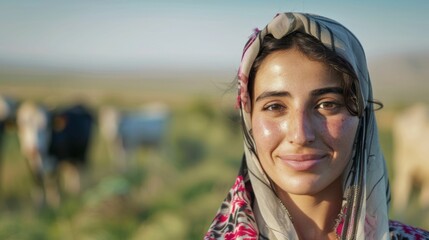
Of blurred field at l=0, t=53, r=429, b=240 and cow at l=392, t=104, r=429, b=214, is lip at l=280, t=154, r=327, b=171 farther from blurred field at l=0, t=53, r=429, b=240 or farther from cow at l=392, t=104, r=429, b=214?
cow at l=392, t=104, r=429, b=214

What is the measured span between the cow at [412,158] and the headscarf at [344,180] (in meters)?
7.59

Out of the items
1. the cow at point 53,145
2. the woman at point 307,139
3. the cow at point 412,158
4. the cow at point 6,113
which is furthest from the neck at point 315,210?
the cow at point 6,113

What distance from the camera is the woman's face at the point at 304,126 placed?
189 centimetres

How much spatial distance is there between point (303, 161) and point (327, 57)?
0.27m

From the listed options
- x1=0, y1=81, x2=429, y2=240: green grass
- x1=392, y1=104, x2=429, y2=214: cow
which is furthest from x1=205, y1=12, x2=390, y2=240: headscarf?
x1=392, y1=104, x2=429, y2=214: cow

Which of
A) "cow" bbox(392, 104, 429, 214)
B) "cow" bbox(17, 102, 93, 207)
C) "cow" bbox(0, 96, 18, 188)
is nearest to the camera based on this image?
"cow" bbox(392, 104, 429, 214)

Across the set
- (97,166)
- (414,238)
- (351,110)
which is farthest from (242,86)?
(97,166)

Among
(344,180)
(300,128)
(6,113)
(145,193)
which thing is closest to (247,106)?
(300,128)

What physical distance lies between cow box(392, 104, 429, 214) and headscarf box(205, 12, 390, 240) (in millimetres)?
7586

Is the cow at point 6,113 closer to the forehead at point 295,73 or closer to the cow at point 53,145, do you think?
the cow at point 53,145

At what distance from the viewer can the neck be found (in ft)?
6.65

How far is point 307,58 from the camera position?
6.32 ft

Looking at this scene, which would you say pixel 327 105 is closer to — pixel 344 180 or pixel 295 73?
pixel 295 73

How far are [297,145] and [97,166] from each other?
32.9 feet
